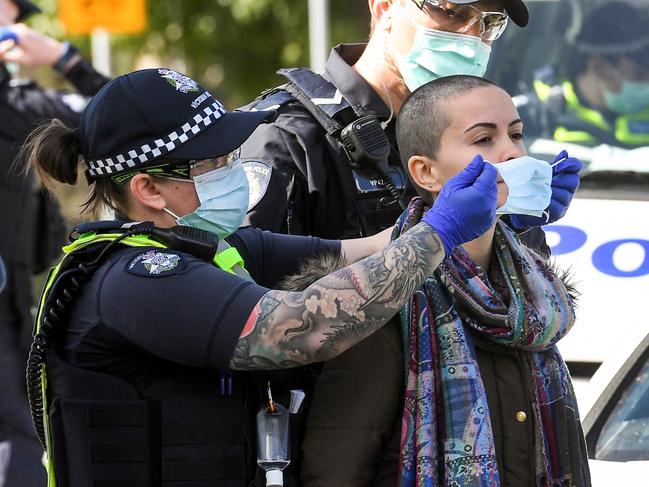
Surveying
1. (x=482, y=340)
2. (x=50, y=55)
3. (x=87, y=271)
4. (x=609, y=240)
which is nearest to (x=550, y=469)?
(x=482, y=340)

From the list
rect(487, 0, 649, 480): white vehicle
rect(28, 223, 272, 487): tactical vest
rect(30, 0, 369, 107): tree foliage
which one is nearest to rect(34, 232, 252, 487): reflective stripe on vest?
rect(28, 223, 272, 487): tactical vest

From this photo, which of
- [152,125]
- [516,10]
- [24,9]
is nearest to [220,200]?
[152,125]

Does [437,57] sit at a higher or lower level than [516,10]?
lower

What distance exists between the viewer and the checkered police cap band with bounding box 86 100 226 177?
2586 mm

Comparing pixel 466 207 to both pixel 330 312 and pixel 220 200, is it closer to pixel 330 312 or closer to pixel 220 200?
pixel 330 312

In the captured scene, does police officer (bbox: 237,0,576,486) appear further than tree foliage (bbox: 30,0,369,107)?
No

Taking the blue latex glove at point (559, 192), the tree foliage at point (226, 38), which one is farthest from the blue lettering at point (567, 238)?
the tree foliage at point (226, 38)

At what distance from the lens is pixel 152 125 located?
8.46 ft

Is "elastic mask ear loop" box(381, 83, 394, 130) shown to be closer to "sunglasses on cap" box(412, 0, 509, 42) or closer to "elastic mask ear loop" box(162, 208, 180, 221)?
"sunglasses on cap" box(412, 0, 509, 42)

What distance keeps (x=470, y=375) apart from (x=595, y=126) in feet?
8.22

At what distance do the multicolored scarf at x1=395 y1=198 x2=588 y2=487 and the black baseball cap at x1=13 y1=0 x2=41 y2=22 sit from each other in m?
3.82

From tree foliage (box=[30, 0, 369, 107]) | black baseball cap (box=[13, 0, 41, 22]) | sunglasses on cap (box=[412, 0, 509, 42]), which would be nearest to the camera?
sunglasses on cap (box=[412, 0, 509, 42])

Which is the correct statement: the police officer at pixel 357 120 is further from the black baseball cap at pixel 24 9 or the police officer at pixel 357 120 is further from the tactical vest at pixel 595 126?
the black baseball cap at pixel 24 9

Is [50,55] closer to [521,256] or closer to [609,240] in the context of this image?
[609,240]
